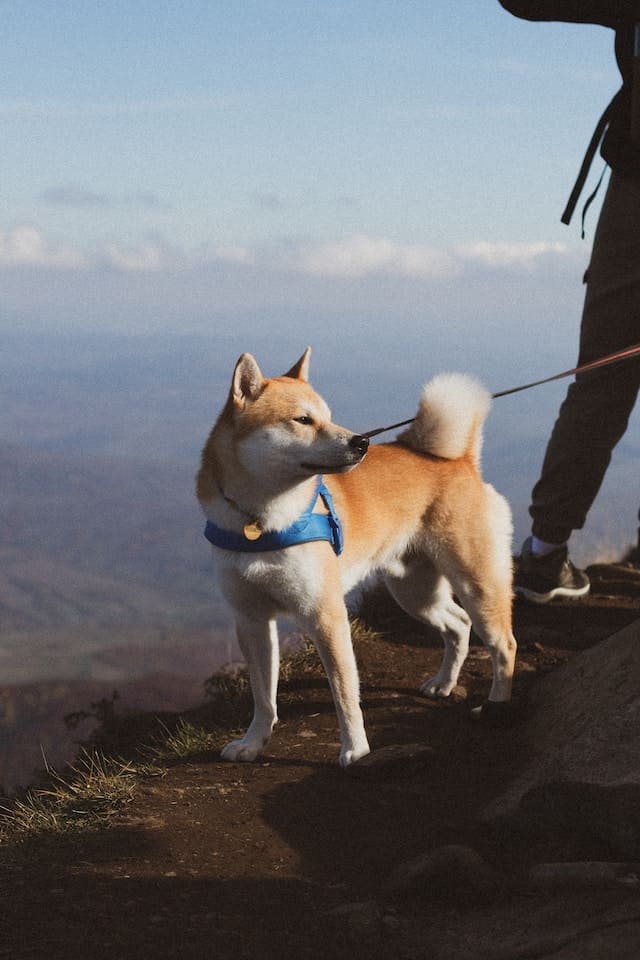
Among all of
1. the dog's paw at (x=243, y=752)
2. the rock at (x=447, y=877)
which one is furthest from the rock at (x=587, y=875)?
the dog's paw at (x=243, y=752)

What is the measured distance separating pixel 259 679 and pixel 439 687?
3.96 feet

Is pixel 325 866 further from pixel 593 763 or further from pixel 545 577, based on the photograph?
pixel 545 577

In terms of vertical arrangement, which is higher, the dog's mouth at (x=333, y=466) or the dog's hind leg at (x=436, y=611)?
the dog's mouth at (x=333, y=466)

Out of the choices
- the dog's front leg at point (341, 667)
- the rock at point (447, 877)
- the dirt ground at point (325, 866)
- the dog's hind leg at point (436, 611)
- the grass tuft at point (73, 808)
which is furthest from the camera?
the dog's hind leg at point (436, 611)

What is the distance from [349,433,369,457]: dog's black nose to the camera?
14.4 ft

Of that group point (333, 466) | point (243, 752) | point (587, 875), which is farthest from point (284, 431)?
point (587, 875)

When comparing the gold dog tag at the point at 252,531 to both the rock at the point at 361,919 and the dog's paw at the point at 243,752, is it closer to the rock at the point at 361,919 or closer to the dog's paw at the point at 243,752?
the dog's paw at the point at 243,752

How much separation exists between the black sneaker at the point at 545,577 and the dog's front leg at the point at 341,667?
2643 millimetres

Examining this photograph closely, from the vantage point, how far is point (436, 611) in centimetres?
581

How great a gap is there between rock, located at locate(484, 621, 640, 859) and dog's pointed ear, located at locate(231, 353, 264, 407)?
1.97m

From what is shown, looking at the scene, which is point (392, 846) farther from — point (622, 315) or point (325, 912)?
point (622, 315)

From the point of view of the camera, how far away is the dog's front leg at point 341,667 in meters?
4.72

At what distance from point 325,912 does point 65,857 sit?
1.06 m

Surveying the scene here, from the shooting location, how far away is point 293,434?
4.45 metres
